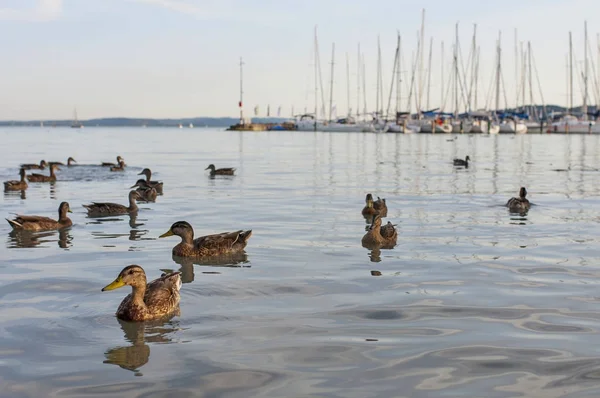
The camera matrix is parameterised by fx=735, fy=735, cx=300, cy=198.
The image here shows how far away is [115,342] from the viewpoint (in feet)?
27.7

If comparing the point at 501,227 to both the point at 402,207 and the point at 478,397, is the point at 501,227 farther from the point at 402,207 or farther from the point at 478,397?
the point at 478,397

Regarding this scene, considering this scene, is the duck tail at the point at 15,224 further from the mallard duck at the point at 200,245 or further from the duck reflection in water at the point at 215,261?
the duck reflection in water at the point at 215,261

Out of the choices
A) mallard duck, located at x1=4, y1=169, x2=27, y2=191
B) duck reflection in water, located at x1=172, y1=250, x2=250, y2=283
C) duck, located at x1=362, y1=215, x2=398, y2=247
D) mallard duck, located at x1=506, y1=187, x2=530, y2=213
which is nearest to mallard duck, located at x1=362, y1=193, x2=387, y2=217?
mallard duck, located at x1=506, y1=187, x2=530, y2=213

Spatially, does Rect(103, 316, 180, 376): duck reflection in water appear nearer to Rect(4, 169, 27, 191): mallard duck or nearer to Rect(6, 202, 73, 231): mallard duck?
Rect(6, 202, 73, 231): mallard duck

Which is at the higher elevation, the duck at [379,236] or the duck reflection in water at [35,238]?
the duck at [379,236]

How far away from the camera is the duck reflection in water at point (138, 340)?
7.74 meters

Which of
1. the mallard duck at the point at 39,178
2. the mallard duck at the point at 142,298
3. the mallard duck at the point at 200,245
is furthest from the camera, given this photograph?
the mallard duck at the point at 39,178

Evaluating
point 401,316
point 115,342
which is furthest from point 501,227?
point 115,342

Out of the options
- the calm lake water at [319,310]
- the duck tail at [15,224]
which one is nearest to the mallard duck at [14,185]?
the calm lake water at [319,310]

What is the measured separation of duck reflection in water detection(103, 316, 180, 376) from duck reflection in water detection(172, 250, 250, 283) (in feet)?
10.5

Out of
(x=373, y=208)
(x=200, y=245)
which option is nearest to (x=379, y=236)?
(x=200, y=245)

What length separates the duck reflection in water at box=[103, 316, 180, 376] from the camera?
774cm

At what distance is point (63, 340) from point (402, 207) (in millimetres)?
14677

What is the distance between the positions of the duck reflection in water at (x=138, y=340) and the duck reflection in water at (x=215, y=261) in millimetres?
3202
